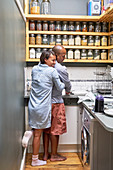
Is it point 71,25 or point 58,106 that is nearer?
point 58,106

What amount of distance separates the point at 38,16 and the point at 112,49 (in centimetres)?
122

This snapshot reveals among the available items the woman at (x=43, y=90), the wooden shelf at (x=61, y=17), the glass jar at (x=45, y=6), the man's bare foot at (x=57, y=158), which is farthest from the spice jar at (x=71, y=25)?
the man's bare foot at (x=57, y=158)

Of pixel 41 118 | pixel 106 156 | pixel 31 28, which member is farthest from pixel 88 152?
pixel 31 28

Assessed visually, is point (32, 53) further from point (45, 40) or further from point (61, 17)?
point (61, 17)

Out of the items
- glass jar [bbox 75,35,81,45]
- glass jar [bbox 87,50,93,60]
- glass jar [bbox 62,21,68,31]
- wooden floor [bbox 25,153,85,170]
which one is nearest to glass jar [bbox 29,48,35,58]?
glass jar [bbox 62,21,68,31]

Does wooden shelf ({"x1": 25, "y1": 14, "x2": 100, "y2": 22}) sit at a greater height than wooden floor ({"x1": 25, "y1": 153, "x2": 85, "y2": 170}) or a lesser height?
greater

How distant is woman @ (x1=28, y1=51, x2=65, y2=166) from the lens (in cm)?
271

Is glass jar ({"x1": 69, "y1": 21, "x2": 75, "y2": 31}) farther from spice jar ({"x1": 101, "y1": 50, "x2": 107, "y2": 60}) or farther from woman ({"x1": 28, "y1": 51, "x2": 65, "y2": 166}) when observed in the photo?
woman ({"x1": 28, "y1": 51, "x2": 65, "y2": 166})

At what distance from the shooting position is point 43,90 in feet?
8.89

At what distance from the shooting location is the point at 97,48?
350 cm

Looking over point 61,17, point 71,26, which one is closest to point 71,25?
point 71,26

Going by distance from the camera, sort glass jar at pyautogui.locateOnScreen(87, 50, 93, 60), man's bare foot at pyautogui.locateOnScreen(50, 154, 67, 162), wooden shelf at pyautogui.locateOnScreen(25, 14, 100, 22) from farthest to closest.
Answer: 1. glass jar at pyautogui.locateOnScreen(87, 50, 93, 60)
2. wooden shelf at pyautogui.locateOnScreen(25, 14, 100, 22)
3. man's bare foot at pyautogui.locateOnScreen(50, 154, 67, 162)

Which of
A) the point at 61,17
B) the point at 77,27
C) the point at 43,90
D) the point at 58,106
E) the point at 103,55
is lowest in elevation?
the point at 58,106

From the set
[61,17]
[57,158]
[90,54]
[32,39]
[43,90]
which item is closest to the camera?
[43,90]
